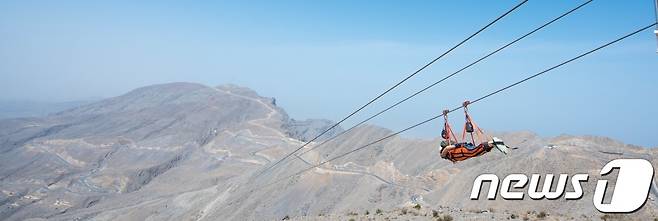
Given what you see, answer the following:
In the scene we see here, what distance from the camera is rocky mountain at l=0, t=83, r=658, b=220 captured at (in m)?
56.4

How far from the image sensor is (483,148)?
18359 millimetres

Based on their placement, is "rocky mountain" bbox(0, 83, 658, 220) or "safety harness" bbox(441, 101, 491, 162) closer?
"safety harness" bbox(441, 101, 491, 162)

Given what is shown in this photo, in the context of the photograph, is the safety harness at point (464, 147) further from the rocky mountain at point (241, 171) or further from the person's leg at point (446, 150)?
the rocky mountain at point (241, 171)

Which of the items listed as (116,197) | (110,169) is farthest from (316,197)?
(110,169)

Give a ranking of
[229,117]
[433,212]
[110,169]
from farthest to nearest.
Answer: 1. [229,117]
2. [110,169]
3. [433,212]

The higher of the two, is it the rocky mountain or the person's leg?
the person's leg

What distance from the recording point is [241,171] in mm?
121000

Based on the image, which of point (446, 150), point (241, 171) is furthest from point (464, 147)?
point (241, 171)

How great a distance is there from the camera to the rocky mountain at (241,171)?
56406 mm

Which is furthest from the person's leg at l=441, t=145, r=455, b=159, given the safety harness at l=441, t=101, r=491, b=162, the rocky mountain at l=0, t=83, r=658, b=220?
the rocky mountain at l=0, t=83, r=658, b=220

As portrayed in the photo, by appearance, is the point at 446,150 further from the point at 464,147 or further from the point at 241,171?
the point at 241,171

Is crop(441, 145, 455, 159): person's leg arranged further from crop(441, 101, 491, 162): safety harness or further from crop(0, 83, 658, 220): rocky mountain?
crop(0, 83, 658, 220): rocky mountain

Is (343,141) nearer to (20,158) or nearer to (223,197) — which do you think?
(223,197)

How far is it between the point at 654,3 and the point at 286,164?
90409mm
